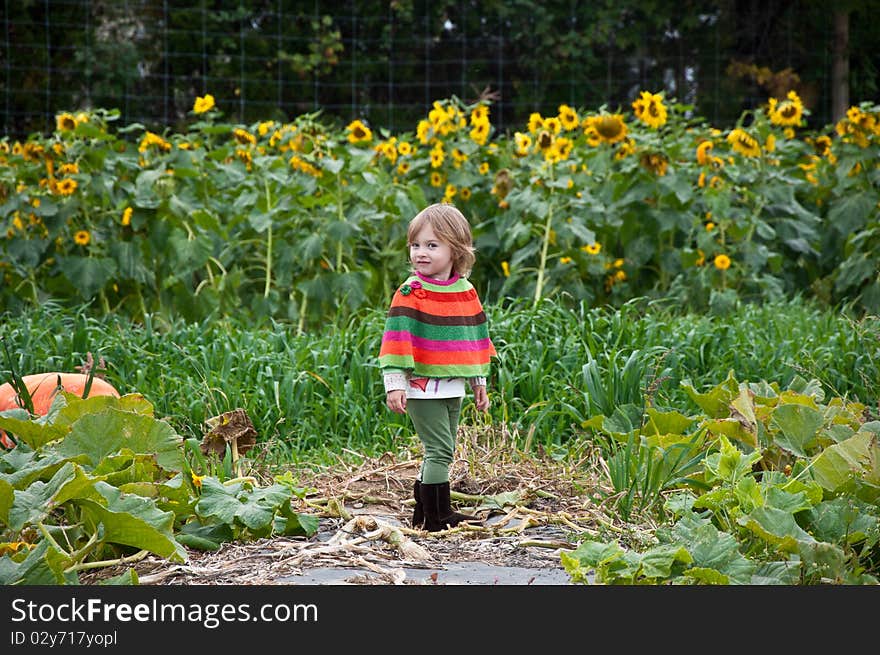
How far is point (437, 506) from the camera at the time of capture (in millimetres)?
2725

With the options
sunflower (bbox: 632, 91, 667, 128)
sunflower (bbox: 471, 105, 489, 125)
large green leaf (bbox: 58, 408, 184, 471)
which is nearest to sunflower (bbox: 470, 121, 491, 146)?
sunflower (bbox: 471, 105, 489, 125)

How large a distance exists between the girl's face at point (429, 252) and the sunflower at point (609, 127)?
2731 mm

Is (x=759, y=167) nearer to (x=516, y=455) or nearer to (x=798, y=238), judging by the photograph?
(x=798, y=238)

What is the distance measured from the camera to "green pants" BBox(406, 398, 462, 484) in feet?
8.91

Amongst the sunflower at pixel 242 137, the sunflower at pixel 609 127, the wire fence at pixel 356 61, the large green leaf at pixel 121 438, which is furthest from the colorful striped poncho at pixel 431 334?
the wire fence at pixel 356 61

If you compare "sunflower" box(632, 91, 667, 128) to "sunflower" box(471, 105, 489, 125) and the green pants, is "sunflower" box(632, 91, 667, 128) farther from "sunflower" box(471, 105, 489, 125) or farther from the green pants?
the green pants

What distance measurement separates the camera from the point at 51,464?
2.44 m

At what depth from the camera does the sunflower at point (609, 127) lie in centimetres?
525

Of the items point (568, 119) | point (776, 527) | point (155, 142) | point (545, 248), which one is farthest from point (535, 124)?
point (776, 527)

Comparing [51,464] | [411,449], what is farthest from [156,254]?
[51,464]

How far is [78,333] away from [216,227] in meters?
1.09

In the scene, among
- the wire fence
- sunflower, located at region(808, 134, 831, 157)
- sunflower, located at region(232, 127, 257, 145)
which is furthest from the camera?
the wire fence

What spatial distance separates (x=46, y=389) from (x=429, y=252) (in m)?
1.50

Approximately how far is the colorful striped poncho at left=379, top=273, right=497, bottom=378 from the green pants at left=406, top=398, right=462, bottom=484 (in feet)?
0.28
